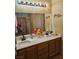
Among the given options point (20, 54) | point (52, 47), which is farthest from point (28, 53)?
point (52, 47)

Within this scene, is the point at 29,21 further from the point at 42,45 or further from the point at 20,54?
the point at 20,54

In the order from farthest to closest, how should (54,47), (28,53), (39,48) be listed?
(54,47)
(39,48)
(28,53)

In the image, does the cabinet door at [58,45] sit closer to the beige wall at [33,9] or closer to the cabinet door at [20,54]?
the beige wall at [33,9]

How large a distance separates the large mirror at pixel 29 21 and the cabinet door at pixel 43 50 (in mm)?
586

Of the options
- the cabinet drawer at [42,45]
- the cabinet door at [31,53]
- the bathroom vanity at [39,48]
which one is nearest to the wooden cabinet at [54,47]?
the bathroom vanity at [39,48]

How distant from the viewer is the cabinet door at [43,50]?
420 cm

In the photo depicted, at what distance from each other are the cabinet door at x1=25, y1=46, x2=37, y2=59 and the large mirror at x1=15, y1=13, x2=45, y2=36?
614 millimetres

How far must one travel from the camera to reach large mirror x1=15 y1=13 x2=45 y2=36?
4.21 metres

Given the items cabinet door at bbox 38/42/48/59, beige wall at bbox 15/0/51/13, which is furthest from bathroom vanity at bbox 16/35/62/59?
beige wall at bbox 15/0/51/13

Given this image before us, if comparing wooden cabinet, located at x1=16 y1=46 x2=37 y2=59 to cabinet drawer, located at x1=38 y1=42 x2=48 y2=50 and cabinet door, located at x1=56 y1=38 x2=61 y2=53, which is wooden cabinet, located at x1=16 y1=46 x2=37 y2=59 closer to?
cabinet drawer, located at x1=38 y1=42 x2=48 y2=50

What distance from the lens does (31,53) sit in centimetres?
377

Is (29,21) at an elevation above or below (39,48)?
above

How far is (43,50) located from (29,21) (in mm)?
960
